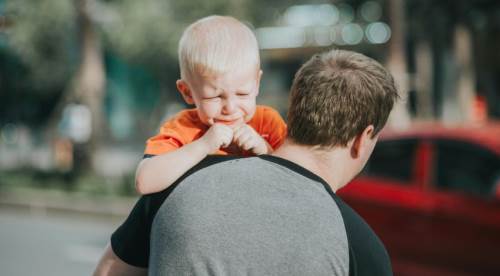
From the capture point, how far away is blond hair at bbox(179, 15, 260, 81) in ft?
5.70

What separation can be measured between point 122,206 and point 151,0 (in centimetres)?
1275

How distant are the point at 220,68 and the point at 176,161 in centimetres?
23

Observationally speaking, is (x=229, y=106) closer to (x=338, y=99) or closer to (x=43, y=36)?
(x=338, y=99)

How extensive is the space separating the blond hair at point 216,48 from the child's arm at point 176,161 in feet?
0.47

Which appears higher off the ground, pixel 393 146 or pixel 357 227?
pixel 357 227

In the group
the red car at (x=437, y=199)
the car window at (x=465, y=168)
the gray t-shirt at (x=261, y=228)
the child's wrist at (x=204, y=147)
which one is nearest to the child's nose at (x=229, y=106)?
the child's wrist at (x=204, y=147)

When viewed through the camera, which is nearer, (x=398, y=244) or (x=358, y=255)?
(x=358, y=255)

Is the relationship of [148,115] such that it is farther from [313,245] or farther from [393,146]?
[313,245]

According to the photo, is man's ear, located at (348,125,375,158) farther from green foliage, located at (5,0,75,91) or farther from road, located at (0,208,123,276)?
green foliage, located at (5,0,75,91)

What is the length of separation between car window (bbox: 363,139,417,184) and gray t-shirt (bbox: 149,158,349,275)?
395 centimetres

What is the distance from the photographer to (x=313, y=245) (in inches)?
59.3

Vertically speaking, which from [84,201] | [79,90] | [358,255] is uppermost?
[358,255]

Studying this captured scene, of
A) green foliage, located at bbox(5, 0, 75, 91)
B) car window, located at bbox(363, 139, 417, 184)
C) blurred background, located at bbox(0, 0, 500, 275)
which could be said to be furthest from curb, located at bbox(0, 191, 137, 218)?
car window, located at bbox(363, 139, 417, 184)

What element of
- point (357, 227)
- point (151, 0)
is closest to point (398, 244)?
point (357, 227)
